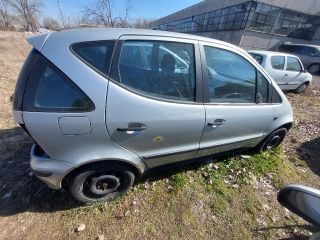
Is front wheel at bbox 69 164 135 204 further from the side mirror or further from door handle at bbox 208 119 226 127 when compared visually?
the side mirror

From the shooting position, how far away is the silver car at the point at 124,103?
6.15ft

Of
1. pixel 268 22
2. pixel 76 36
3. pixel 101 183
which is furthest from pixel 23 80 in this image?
pixel 268 22

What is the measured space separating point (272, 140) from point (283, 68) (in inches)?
198

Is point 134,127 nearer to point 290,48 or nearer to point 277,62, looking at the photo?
point 277,62

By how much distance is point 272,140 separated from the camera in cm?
376

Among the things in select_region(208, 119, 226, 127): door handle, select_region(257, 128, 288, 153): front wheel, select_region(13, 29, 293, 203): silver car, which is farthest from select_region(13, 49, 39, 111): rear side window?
select_region(257, 128, 288, 153): front wheel

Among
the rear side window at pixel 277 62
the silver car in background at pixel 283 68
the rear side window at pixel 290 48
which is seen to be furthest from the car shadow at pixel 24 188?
the rear side window at pixel 290 48

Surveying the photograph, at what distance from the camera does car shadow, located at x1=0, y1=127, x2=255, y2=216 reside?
2510 millimetres

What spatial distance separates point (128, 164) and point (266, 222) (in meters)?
1.73

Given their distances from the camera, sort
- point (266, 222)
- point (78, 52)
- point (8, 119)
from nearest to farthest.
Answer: point (78, 52) → point (266, 222) → point (8, 119)

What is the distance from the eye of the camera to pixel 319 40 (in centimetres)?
2283

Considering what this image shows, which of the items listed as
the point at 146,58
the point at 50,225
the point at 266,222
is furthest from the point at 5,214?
the point at 266,222

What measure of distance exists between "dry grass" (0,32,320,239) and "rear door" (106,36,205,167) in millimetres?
574

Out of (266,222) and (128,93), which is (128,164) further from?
(266,222)
